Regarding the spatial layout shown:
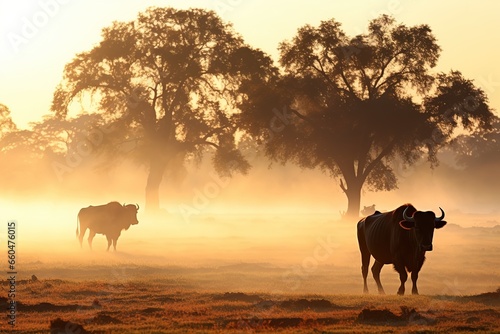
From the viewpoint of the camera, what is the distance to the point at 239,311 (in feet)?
68.6

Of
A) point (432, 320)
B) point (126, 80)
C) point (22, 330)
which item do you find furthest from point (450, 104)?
point (22, 330)

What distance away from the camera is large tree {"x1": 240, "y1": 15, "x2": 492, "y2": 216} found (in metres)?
60.4

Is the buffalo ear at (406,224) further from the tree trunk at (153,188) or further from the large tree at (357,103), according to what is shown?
the tree trunk at (153,188)

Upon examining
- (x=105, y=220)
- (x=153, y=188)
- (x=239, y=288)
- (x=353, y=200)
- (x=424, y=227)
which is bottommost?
(x=239, y=288)

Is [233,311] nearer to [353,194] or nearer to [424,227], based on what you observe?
[424,227]

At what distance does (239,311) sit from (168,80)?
5081cm

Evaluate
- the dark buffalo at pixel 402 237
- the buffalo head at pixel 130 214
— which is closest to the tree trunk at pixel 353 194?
the buffalo head at pixel 130 214

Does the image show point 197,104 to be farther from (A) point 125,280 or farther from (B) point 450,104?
(A) point 125,280

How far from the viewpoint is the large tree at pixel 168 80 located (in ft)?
230

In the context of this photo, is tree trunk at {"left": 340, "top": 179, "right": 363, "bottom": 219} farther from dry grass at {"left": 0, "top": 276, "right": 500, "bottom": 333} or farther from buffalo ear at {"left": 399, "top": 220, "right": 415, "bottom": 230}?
buffalo ear at {"left": 399, "top": 220, "right": 415, "bottom": 230}

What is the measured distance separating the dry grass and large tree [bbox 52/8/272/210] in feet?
146

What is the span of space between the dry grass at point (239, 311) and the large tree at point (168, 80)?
1752 inches

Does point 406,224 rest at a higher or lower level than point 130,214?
lower

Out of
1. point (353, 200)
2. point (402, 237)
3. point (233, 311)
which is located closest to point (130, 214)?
point (353, 200)
